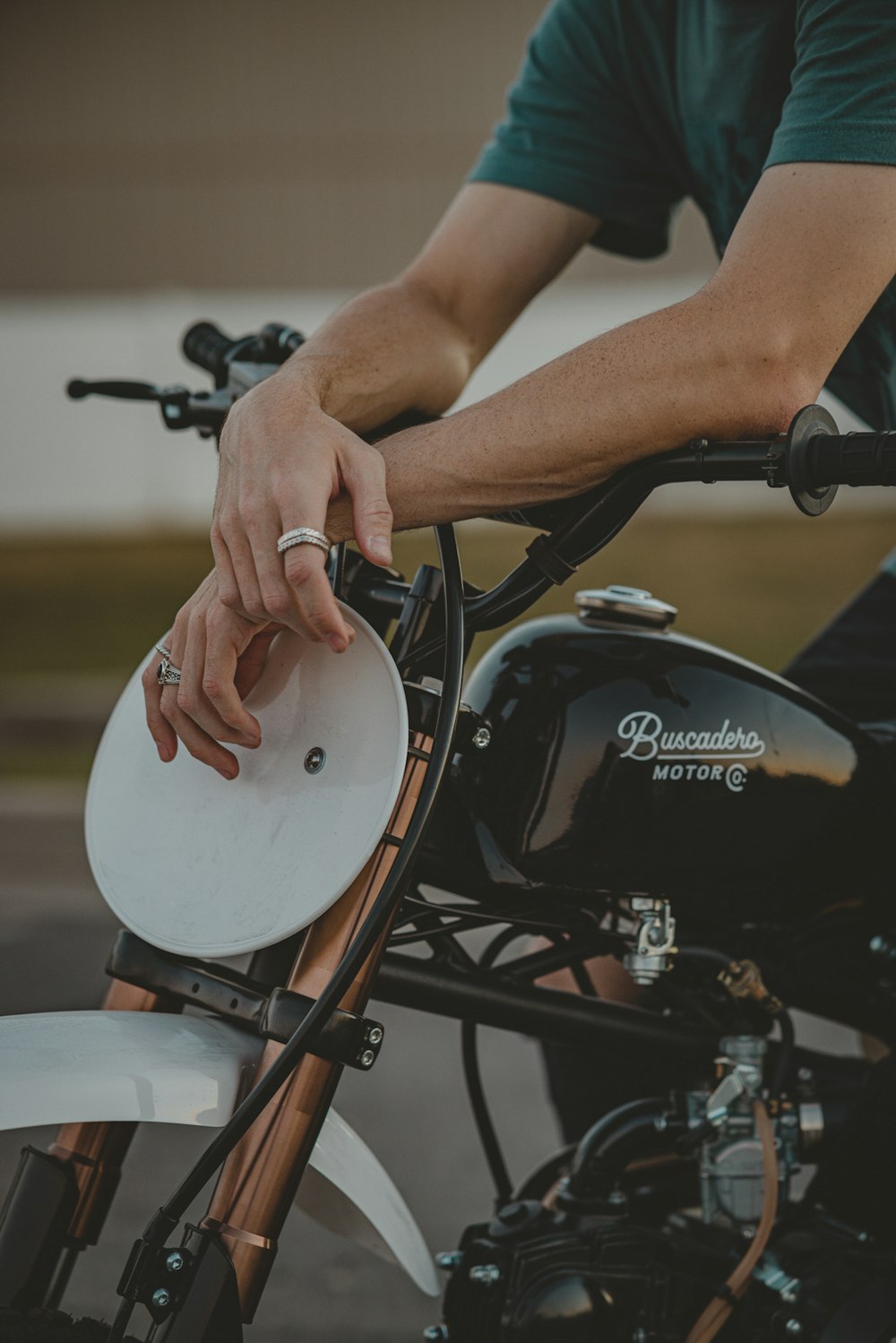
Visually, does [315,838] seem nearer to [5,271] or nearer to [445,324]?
[445,324]

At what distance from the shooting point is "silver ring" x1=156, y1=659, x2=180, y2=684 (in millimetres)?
1330

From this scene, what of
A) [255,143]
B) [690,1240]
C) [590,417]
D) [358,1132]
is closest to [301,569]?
[590,417]

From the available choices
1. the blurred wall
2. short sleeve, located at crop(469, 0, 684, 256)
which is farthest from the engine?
the blurred wall

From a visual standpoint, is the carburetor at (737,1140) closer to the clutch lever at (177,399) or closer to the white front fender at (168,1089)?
the white front fender at (168,1089)

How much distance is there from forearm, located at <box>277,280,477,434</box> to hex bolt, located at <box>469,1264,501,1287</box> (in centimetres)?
92

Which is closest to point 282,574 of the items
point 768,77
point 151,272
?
point 768,77

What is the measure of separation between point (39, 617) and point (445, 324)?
25.6ft

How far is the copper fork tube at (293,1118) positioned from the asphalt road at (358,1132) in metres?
1.38

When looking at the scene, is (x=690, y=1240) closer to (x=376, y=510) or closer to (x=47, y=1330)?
(x=47, y=1330)

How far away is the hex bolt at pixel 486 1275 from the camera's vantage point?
146 centimetres

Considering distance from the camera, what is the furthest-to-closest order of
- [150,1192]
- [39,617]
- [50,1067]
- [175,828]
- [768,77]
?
1. [39,617]
2. [150,1192]
3. [768,77]
4. [175,828]
5. [50,1067]

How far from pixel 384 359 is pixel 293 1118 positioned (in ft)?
2.97

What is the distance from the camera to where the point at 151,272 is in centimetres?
1602

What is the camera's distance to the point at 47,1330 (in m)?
1.15
